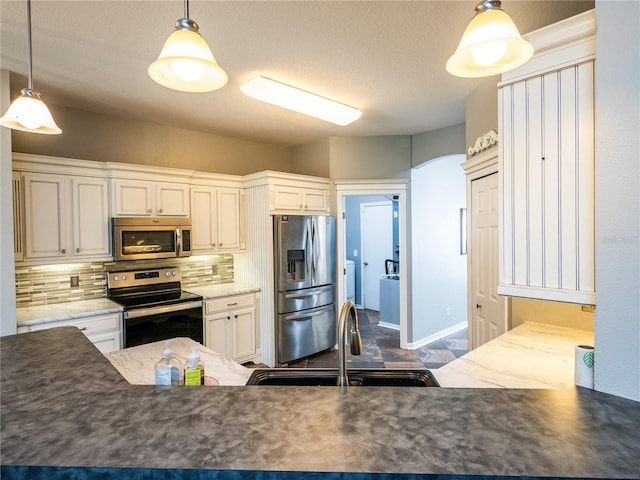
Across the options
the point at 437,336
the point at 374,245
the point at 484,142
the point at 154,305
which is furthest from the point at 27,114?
the point at 374,245

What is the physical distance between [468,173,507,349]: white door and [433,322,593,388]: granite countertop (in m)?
0.51

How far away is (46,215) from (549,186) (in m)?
3.47

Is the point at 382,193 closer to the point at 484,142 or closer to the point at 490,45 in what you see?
the point at 484,142

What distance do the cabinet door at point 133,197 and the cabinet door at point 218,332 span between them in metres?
1.25

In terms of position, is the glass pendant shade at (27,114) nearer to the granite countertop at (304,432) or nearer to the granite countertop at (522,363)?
the granite countertop at (304,432)

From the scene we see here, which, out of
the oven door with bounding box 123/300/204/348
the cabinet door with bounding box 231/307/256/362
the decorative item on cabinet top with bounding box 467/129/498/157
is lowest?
the cabinet door with bounding box 231/307/256/362

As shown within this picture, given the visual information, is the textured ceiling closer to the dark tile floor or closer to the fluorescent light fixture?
the fluorescent light fixture

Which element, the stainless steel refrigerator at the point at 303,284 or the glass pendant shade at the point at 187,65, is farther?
the stainless steel refrigerator at the point at 303,284

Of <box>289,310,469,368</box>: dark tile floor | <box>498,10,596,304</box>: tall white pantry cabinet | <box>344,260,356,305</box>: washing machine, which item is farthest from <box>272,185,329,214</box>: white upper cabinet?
<box>498,10,596,304</box>: tall white pantry cabinet

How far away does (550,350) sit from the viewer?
183 cm

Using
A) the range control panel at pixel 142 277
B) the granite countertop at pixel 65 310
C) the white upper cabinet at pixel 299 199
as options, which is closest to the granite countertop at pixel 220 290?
the granite countertop at pixel 65 310

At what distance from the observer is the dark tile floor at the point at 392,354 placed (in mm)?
3994

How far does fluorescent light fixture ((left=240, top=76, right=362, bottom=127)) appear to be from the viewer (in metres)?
2.77

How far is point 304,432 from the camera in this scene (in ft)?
2.39
